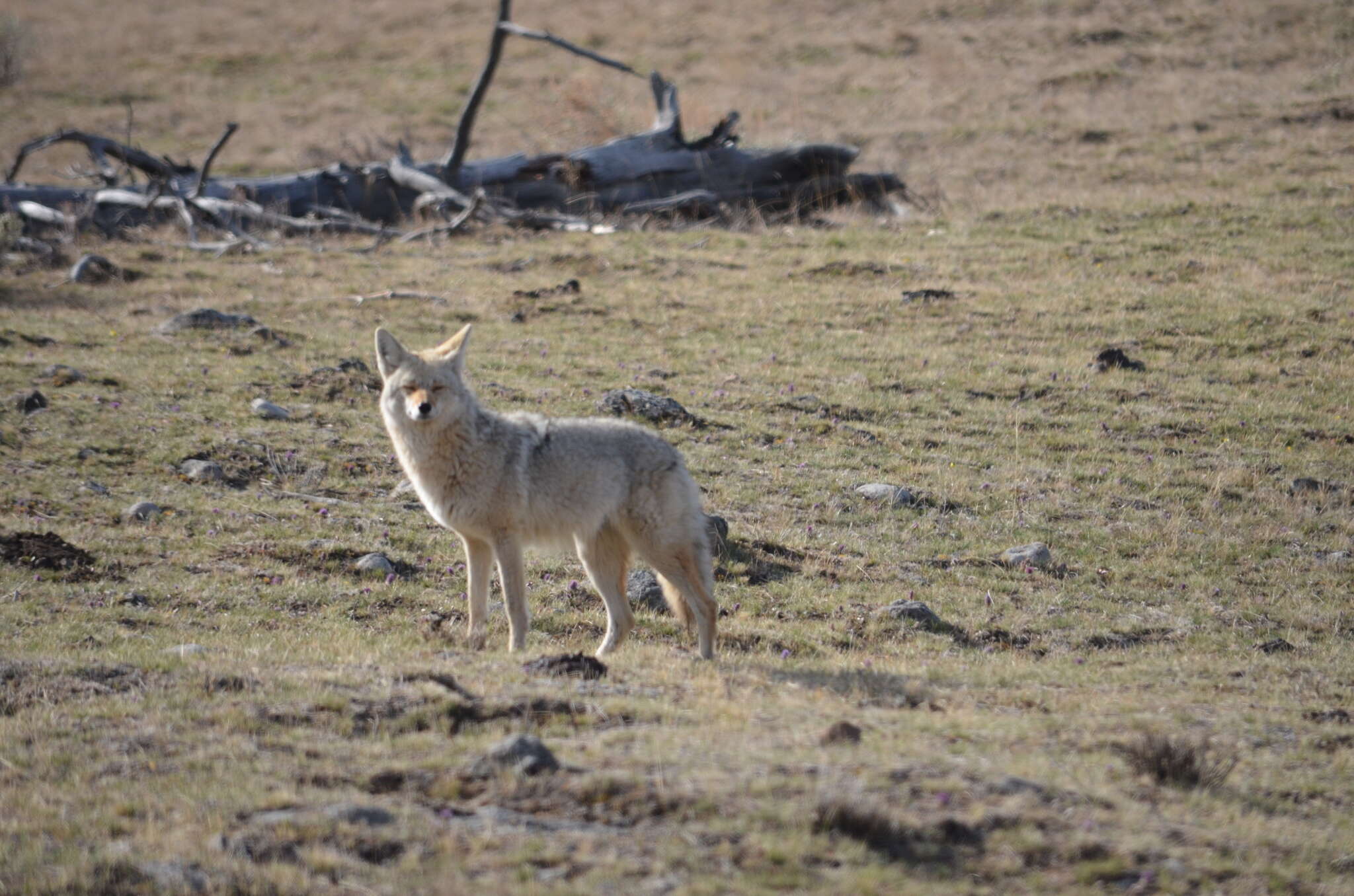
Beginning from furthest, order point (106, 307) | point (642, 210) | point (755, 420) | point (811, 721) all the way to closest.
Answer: point (642, 210)
point (106, 307)
point (755, 420)
point (811, 721)

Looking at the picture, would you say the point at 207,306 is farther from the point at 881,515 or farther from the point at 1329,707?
the point at 1329,707

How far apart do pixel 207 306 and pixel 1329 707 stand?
1727 centimetres

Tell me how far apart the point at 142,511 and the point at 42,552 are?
126cm

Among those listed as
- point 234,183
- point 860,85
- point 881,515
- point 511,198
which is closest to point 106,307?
point 234,183

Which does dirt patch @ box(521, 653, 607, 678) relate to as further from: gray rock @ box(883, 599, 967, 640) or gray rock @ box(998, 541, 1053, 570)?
gray rock @ box(998, 541, 1053, 570)

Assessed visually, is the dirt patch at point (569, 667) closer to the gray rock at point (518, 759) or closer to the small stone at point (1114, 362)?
the gray rock at point (518, 759)

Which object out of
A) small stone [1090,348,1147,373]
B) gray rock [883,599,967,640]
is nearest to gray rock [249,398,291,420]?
gray rock [883,599,967,640]

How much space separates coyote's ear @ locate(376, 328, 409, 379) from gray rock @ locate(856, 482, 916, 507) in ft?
19.4

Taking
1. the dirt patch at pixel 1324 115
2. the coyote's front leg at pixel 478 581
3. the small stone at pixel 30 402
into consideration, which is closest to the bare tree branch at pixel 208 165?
the small stone at pixel 30 402

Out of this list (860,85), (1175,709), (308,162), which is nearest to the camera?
(1175,709)

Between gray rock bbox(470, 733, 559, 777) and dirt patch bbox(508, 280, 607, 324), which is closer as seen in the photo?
gray rock bbox(470, 733, 559, 777)

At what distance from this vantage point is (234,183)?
1003 inches

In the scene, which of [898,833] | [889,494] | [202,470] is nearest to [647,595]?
[889,494]

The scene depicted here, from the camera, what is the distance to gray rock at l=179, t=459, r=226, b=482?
41.5 ft
